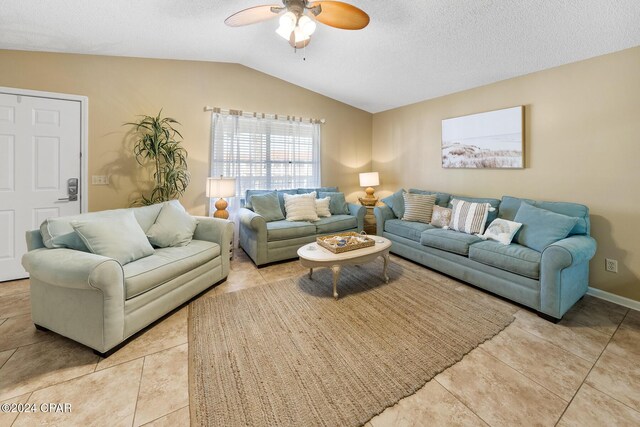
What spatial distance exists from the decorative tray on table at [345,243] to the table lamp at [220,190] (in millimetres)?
1537

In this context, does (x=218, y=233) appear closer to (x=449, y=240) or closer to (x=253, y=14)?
(x=253, y=14)

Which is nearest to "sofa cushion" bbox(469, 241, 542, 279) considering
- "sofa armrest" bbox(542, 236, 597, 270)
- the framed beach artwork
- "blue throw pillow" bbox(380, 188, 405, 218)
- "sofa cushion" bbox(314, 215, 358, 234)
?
"sofa armrest" bbox(542, 236, 597, 270)

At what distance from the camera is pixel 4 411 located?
1.39 metres

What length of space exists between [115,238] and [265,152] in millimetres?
2674

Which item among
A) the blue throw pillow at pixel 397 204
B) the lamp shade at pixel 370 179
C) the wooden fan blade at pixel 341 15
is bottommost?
the blue throw pillow at pixel 397 204

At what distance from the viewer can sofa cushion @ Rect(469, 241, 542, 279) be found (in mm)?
2328

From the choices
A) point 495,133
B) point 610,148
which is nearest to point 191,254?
point 495,133

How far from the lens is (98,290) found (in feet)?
5.60

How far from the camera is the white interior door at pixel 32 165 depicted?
2.81 metres

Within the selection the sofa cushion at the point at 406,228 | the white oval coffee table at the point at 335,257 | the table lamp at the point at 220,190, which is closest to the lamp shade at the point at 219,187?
the table lamp at the point at 220,190

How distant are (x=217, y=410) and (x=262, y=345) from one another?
55 cm

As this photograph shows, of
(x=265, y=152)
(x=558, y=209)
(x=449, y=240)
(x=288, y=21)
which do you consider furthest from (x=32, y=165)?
(x=558, y=209)

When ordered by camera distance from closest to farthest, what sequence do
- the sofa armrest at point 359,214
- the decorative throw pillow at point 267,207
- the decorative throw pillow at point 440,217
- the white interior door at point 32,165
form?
1. the white interior door at point 32,165
2. the decorative throw pillow at point 440,217
3. the decorative throw pillow at point 267,207
4. the sofa armrest at point 359,214

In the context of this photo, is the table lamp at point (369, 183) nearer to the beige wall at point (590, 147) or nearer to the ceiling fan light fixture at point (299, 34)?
the beige wall at point (590, 147)
